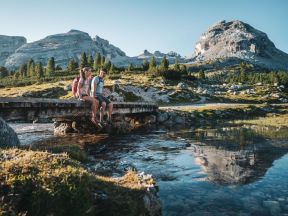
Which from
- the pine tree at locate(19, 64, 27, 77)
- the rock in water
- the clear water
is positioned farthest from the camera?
→ the pine tree at locate(19, 64, 27, 77)

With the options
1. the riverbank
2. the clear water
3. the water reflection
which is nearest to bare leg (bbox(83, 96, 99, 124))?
the clear water

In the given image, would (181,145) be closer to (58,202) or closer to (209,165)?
(209,165)

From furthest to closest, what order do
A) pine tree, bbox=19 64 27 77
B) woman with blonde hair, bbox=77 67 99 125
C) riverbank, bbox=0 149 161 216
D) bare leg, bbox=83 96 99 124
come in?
pine tree, bbox=19 64 27 77
woman with blonde hair, bbox=77 67 99 125
bare leg, bbox=83 96 99 124
riverbank, bbox=0 149 161 216

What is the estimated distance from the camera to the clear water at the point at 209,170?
11.4m

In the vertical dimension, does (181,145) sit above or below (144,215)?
below

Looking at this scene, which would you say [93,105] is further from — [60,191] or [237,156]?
[60,191]

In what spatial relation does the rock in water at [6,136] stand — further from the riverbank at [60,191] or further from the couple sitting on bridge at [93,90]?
the couple sitting on bridge at [93,90]

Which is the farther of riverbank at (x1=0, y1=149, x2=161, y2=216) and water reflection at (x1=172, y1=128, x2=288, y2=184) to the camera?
water reflection at (x1=172, y1=128, x2=288, y2=184)

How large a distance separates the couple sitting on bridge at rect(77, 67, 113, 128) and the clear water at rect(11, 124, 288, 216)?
285cm

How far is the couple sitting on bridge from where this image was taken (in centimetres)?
2338

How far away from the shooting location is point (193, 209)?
10.9m

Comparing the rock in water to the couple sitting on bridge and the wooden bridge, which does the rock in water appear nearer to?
the wooden bridge

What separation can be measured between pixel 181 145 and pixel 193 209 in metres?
15.3

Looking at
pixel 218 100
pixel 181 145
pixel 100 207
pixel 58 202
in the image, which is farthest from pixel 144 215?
pixel 218 100
